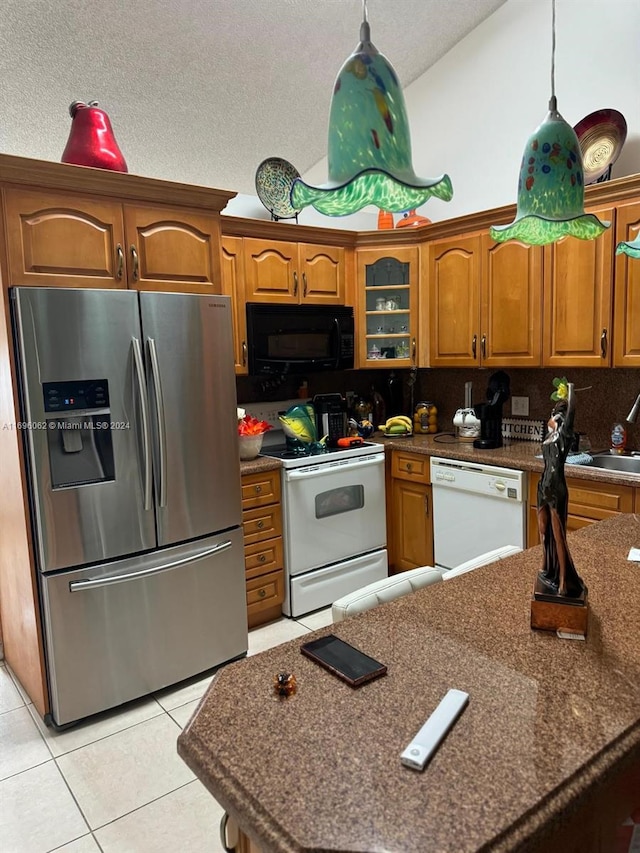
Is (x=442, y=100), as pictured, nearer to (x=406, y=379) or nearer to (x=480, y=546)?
(x=406, y=379)

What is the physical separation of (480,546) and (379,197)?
251 cm

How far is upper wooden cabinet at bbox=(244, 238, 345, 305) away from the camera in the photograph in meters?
3.35

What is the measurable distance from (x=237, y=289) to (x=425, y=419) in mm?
1614

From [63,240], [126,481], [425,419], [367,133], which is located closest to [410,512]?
[425,419]

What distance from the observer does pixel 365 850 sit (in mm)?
704

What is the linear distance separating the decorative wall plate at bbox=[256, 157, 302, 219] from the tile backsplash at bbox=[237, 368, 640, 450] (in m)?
1.06

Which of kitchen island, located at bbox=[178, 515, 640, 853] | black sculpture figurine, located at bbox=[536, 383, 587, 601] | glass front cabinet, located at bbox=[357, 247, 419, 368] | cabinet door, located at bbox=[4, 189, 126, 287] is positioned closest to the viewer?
kitchen island, located at bbox=[178, 515, 640, 853]

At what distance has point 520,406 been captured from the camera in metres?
3.63

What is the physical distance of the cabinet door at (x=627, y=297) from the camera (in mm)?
2719

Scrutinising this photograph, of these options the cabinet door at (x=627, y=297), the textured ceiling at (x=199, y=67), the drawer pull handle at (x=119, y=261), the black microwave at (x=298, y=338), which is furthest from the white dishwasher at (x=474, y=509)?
the textured ceiling at (x=199, y=67)

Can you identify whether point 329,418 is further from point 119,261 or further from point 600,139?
point 600,139

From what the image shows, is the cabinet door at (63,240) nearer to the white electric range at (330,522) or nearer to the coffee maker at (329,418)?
the white electric range at (330,522)

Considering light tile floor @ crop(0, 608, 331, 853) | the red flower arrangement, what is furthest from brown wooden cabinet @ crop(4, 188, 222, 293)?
light tile floor @ crop(0, 608, 331, 853)

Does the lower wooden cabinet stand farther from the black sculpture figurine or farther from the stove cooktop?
the black sculpture figurine
